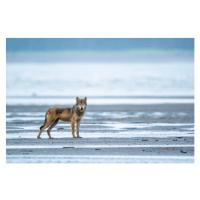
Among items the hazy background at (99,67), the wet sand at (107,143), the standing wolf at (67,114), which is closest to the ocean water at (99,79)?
the hazy background at (99,67)

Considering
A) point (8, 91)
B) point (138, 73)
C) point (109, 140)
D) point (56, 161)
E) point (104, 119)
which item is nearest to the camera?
point (56, 161)

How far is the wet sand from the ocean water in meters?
28.7

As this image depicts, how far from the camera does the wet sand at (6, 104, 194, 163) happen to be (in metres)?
12.0

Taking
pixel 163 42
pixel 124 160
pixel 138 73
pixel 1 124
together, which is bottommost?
pixel 124 160

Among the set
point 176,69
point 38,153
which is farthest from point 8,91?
point 38,153

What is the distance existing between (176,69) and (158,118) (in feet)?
139

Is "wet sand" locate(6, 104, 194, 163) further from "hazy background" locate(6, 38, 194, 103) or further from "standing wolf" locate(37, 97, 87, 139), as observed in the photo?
"hazy background" locate(6, 38, 194, 103)

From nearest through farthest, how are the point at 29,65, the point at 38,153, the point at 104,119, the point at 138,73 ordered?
the point at 38,153 < the point at 104,119 < the point at 138,73 < the point at 29,65

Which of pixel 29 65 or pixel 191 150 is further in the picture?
pixel 29 65

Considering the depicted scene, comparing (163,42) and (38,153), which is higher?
(163,42)

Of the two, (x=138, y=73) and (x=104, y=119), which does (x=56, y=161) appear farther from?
(x=138, y=73)

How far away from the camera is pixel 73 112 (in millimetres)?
16016

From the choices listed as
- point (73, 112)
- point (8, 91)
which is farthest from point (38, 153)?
point (8, 91)

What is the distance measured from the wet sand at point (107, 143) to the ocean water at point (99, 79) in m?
28.7
